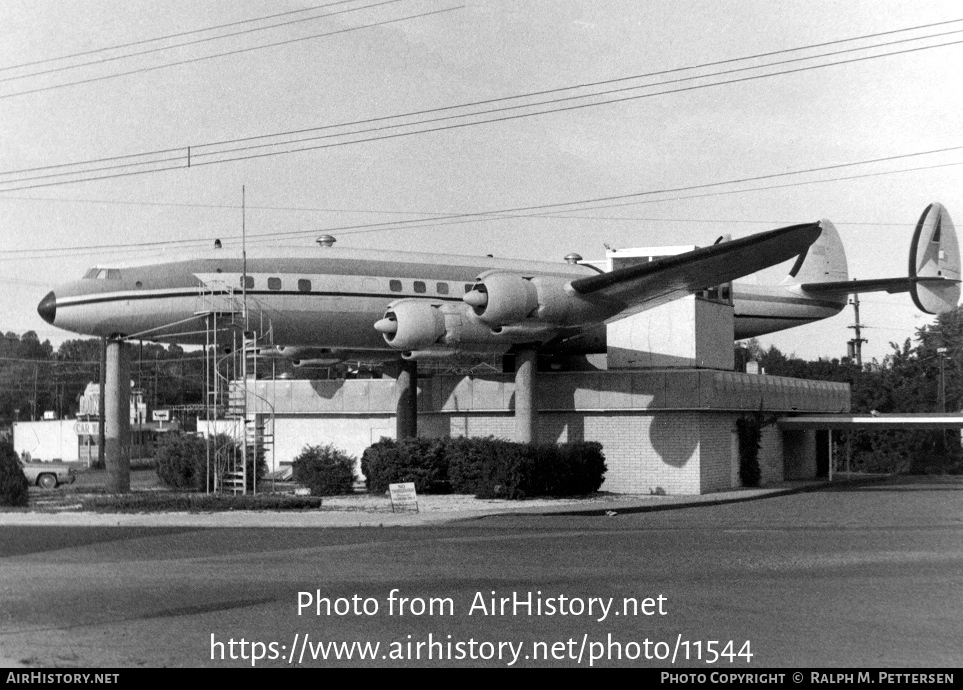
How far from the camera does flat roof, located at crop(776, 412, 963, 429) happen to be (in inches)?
1325

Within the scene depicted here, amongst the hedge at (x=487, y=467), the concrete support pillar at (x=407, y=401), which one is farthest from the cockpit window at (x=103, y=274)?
the concrete support pillar at (x=407, y=401)

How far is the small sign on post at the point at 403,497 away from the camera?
22750 mm

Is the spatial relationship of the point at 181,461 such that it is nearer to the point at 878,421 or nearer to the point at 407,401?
the point at 407,401

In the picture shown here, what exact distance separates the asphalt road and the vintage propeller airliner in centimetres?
945

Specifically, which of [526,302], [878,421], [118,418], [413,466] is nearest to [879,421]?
[878,421]

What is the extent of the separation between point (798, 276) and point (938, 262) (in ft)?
17.6

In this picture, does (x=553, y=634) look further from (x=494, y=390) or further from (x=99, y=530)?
(x=494, y=390)

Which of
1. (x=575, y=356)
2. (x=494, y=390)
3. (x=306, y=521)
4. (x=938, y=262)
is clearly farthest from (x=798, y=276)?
(x=306, y=521)

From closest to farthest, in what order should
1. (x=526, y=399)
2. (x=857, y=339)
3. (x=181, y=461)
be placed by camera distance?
(x=526, y=399) → (x=181, y=461) → (x=857, y=339)

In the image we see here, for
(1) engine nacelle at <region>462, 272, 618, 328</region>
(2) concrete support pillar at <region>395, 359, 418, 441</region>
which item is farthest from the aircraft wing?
(2) concrete support pillar at <region>395, 359, 418, 441</region>

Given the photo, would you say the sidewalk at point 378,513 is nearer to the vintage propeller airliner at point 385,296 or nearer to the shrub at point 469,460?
the shrub at point 469,460

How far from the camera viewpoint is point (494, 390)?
3275 centimetres

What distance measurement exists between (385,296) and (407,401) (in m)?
3.76

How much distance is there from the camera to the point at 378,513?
22.5 metres
